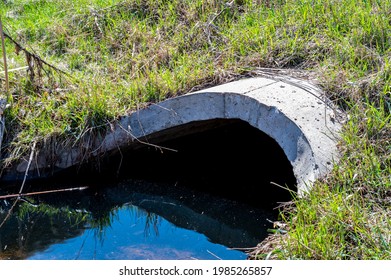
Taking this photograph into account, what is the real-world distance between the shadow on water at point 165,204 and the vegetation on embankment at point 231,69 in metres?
0.45

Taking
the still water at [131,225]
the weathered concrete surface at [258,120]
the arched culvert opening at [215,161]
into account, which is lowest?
the still water at [131,225]

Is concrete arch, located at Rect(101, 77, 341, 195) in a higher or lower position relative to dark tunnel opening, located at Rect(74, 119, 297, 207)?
higher

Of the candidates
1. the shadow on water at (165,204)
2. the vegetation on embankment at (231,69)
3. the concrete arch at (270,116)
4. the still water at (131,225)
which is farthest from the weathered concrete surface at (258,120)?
the still water at (131,225)

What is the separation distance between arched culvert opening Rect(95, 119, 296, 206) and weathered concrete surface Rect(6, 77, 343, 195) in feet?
0.66

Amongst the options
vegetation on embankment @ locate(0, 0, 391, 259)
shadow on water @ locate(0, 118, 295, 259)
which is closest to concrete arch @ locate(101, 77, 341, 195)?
vegetation on embankment @ locate(0, 0, 391, 259)

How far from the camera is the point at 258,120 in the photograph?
518cm

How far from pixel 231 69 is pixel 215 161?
0.86 m

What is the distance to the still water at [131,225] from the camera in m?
4.89

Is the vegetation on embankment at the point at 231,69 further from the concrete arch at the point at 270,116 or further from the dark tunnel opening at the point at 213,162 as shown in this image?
the dark tunnel opening at the point at 213,162

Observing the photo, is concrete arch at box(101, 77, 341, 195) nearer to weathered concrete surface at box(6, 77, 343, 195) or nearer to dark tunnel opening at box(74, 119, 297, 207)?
weathered concrete surface at box(6, 77, 343, 195)

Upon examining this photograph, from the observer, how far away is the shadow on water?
4.97 metres

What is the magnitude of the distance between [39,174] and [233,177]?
5.39 feet

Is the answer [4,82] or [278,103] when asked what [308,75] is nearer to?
[278,103]

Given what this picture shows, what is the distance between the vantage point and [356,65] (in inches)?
213
